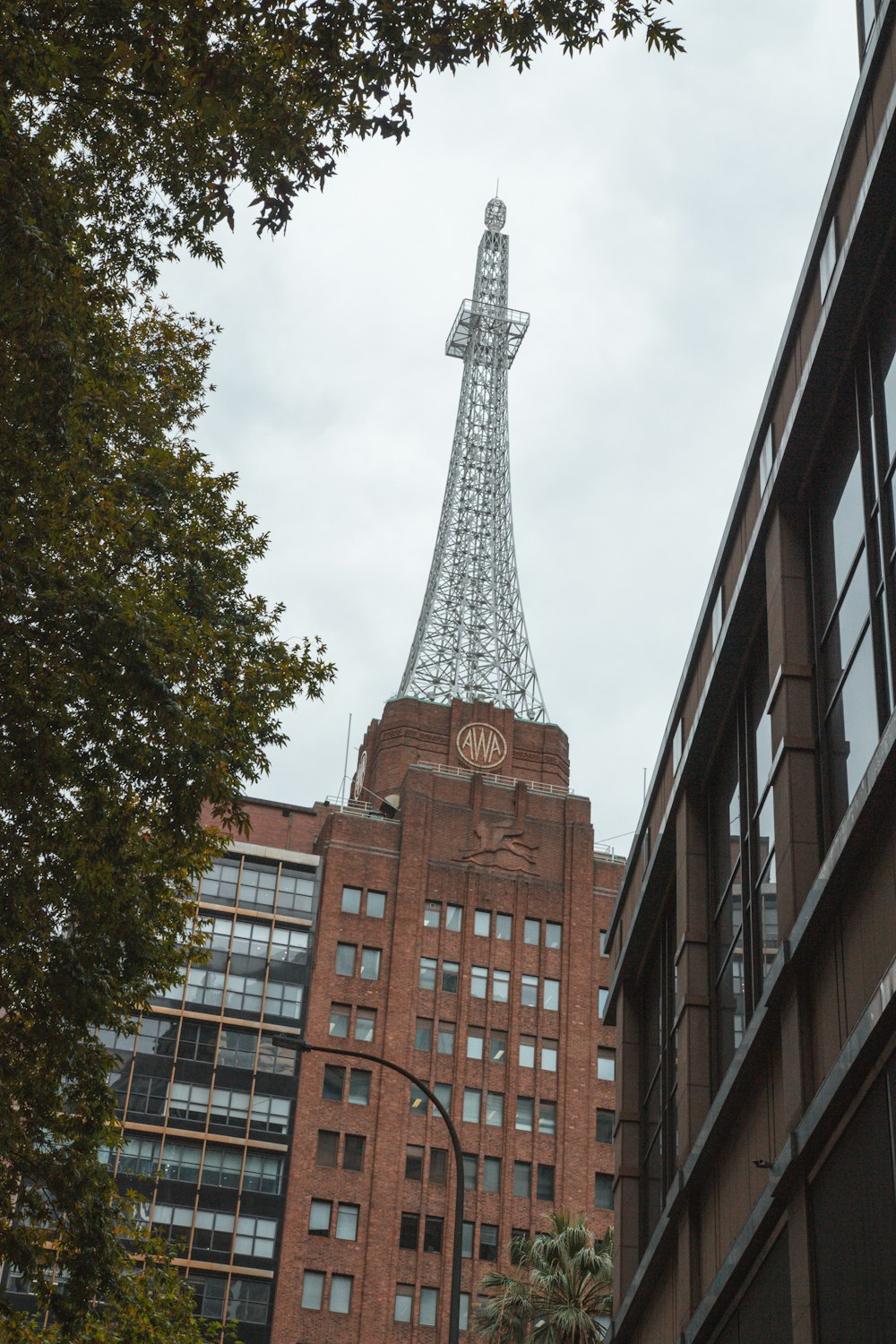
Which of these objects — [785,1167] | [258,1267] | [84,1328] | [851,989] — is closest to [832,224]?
[851,989]

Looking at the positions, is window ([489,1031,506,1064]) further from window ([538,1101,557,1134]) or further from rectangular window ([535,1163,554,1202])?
rectangular window ([535,1163,554,1202])

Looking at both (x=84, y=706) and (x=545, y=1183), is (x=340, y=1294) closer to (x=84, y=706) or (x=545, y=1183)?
(x=545, y=1183)

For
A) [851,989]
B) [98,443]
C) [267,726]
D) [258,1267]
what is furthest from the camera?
[258,1267]

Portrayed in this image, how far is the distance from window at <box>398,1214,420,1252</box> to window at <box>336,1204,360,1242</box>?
6.44ft

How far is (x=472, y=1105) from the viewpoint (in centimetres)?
7769

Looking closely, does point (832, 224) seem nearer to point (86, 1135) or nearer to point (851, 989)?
point (851, 989)

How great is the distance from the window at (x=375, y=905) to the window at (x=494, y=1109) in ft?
Answer: 32.7

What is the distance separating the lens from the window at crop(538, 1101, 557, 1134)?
256 feet

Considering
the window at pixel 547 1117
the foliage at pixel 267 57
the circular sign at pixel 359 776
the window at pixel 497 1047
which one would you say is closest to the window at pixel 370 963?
the window at pixel 497 1047

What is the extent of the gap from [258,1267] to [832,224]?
60.8 meters

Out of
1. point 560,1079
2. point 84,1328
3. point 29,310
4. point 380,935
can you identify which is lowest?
point 84,1328

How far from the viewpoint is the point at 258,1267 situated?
71.2 m

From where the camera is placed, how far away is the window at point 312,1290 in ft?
231

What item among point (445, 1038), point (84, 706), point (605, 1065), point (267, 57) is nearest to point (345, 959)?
point (445, 1038)
